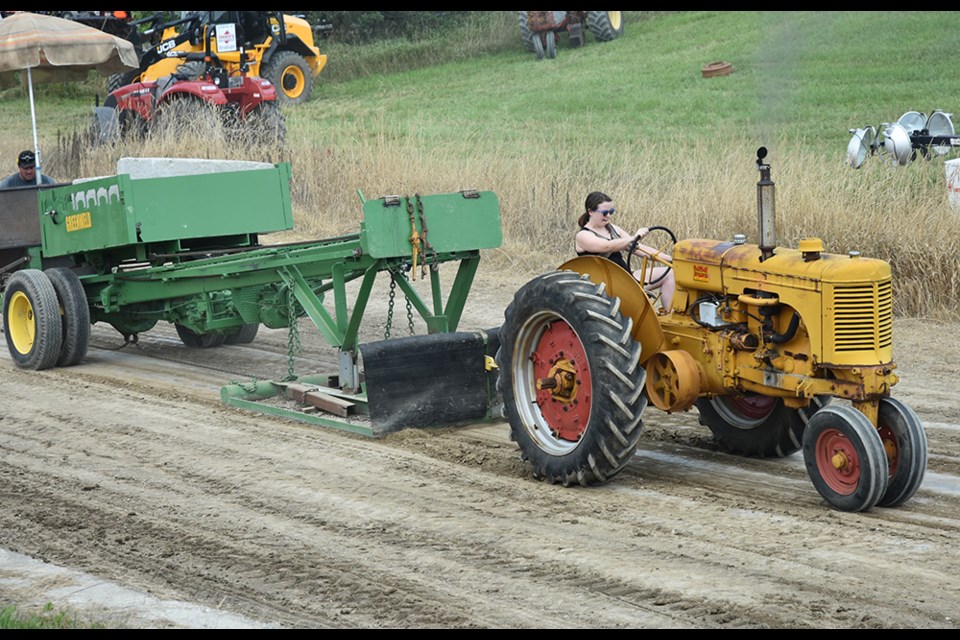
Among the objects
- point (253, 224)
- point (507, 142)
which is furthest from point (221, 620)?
point (507, 142)

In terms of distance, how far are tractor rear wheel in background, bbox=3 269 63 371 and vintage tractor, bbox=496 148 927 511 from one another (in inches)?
170

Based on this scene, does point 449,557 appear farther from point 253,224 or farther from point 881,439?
point 253,224

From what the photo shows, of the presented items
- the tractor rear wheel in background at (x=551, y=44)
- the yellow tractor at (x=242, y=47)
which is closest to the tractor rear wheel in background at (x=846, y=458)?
the yellow tractor at (x=242, y=47)

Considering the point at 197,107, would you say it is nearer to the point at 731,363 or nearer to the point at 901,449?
the point at 731,363

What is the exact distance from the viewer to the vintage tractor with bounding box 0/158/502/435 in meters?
7.70

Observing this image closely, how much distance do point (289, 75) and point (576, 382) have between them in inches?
915

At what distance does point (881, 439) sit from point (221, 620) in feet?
9.50

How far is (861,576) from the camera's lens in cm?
495

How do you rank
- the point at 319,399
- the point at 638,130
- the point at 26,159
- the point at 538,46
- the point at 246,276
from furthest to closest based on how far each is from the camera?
the point at 538,46 < the point at 638,130 < the point at 26,159 < the point at 246,276 < the point at 319,399

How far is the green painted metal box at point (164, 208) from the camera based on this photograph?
9266 millimetres

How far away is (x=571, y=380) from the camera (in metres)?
6.55

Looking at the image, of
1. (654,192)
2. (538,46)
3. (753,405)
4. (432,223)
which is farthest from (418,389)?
(538,46)

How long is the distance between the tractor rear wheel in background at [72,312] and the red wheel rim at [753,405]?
16.9 feet

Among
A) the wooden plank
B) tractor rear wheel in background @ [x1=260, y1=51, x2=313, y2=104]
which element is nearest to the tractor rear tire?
tractor rear wheel in background @ [x1=260, y1=51, x2=313, y2=104]
